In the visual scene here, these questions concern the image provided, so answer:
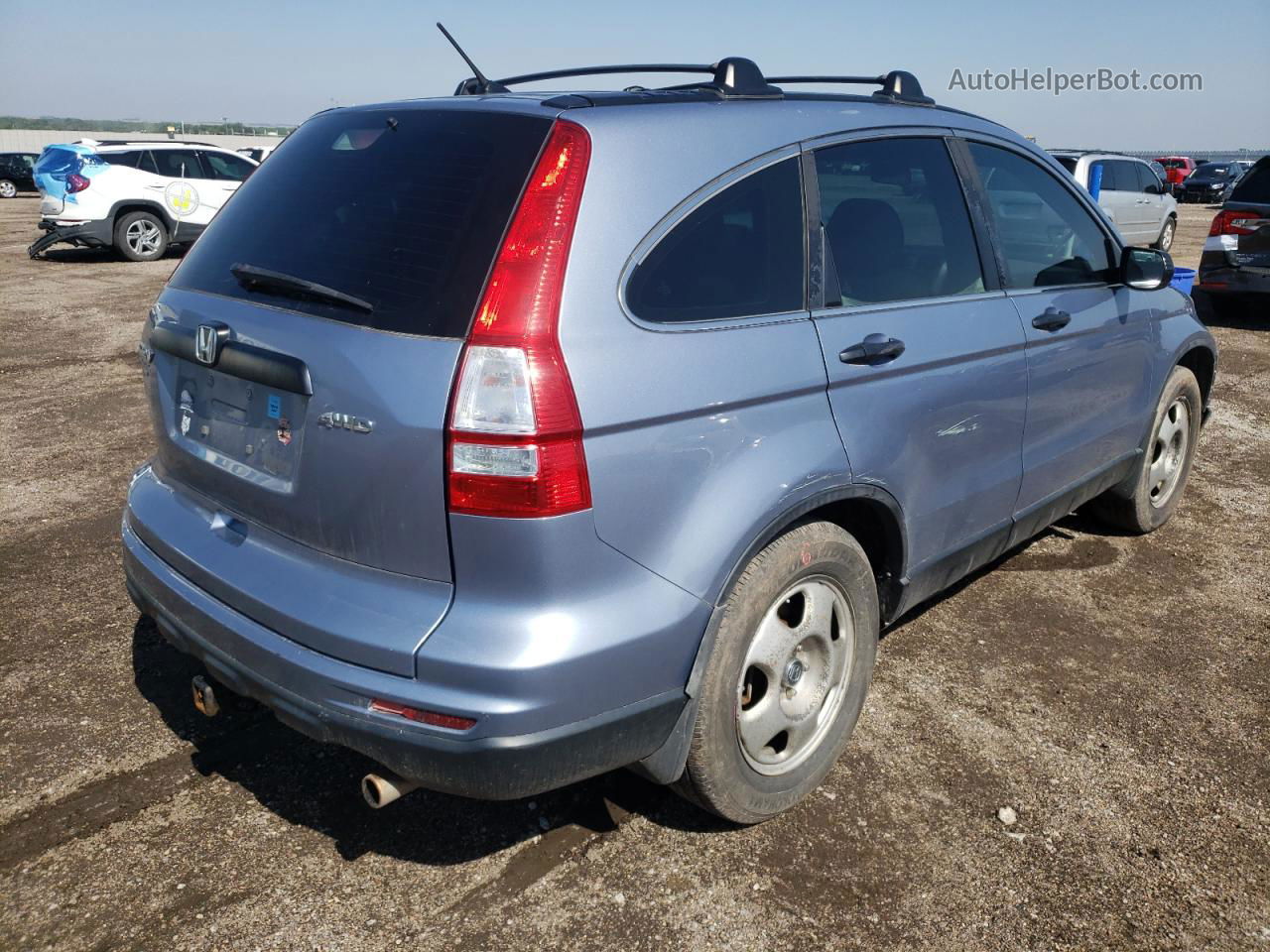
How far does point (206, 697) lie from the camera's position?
2.57 metres

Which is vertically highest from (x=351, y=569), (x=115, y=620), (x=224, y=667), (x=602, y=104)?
(x=602, y=104)

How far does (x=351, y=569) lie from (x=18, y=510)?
367 cm

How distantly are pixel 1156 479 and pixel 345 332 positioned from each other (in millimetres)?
4069

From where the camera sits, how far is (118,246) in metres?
15.5

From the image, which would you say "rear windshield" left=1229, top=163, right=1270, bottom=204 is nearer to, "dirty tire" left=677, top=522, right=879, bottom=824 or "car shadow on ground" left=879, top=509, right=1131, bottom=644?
"car shadow on ground" left=879, top=509, right=1131, bottom=644

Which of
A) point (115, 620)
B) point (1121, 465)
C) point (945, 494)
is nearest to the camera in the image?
point (945, 494)

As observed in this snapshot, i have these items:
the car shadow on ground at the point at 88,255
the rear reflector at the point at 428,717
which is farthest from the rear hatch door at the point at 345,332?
the car shadow on ground at the point at 88,255

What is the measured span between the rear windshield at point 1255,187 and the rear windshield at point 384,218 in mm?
10152

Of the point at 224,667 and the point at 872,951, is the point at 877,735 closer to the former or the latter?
the point at 872,951

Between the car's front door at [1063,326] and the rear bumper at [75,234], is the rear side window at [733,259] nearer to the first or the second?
the car's front door at [1063,326]

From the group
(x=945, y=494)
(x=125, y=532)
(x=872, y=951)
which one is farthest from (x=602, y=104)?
(x=872, y=951)

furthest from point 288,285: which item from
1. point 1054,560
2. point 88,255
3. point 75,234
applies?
point 88,255

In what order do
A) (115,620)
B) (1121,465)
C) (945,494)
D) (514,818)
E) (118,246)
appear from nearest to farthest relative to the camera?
1. (514,818)
2. (945,494)
3. (115,620)
4. (1121,465)
5. (118,246)

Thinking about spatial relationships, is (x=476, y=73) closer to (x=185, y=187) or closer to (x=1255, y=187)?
(x=1255, y=187)
